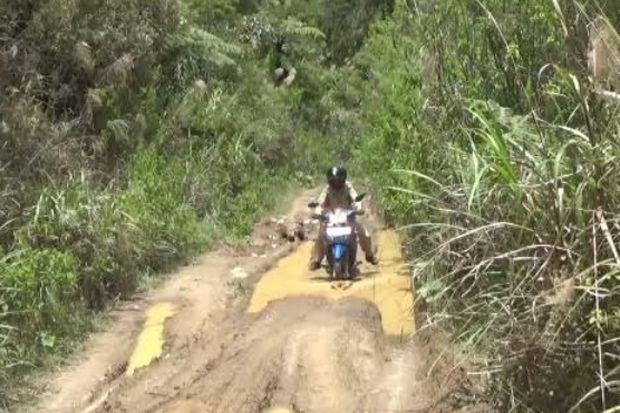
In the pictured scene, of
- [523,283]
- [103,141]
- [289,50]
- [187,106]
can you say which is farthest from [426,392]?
[289,50]

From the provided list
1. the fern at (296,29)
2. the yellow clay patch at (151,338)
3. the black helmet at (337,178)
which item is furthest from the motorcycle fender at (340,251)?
the fern at (296,29)

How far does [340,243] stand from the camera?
36.6ft

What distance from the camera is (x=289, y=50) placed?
1043 inches

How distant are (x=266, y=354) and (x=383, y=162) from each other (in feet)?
21.4

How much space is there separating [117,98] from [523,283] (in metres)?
10.2

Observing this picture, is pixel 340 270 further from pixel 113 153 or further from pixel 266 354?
pixel 113 153

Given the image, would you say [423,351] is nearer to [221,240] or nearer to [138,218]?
[138,218]

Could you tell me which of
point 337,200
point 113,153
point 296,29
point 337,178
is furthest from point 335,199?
point 296,29

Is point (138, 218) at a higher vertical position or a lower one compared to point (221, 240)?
higher

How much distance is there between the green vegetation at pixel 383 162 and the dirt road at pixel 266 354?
44cm

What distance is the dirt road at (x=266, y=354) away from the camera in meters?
7.23

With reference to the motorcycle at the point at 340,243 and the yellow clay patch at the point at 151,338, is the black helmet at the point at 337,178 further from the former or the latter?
the yellow clay patch at the point at 151,338

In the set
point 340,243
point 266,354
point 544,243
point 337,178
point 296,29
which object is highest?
point 296,29

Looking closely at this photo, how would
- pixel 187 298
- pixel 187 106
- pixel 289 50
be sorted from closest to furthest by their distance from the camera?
pixel 187 298
pixel 187 106
pixel 289 50
